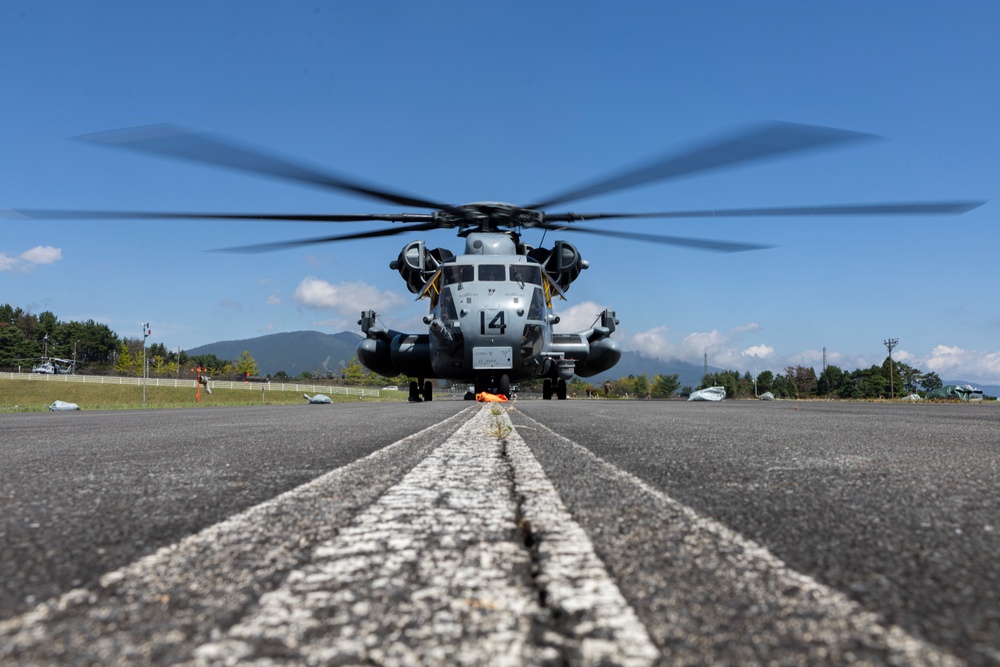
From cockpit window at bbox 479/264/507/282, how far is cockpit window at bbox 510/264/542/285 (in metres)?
0.23

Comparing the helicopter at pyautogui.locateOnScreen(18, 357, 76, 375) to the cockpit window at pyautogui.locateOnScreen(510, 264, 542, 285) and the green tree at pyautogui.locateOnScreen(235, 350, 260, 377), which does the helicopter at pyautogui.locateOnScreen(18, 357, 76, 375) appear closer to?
the green tree at pyautogui.locateOnScreen(235, 350, 260, 377)

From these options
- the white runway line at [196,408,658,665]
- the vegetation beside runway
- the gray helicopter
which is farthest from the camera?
the gray helicopter

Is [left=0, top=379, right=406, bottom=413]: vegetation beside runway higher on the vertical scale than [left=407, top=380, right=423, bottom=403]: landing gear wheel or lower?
lower

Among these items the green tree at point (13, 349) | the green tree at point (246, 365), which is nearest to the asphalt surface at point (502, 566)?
the green tree at point (246, 365)

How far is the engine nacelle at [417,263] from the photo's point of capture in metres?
17.5

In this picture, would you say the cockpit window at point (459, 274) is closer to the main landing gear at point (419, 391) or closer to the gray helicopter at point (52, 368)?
the main landing gear at point (419, 391)

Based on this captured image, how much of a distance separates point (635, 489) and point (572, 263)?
16.6 meters

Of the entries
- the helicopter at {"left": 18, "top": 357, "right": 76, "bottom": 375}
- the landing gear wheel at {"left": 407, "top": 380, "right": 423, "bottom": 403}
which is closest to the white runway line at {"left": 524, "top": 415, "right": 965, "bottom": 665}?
the landing gear wheel at {"left": 407, "top": 380, "right": 423, "bottom": 403}

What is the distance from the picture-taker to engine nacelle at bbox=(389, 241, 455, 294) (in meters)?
17.5

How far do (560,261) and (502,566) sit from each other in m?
17.4

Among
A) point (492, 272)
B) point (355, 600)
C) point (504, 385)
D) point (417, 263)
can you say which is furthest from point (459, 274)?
point (355, 600)

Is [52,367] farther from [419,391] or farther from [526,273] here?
[526,273]

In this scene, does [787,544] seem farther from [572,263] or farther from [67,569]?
[572,263]

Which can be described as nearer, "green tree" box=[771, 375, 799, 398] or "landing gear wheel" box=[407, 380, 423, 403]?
"landing gear wheel" box=[407, 380, 423, 403]
